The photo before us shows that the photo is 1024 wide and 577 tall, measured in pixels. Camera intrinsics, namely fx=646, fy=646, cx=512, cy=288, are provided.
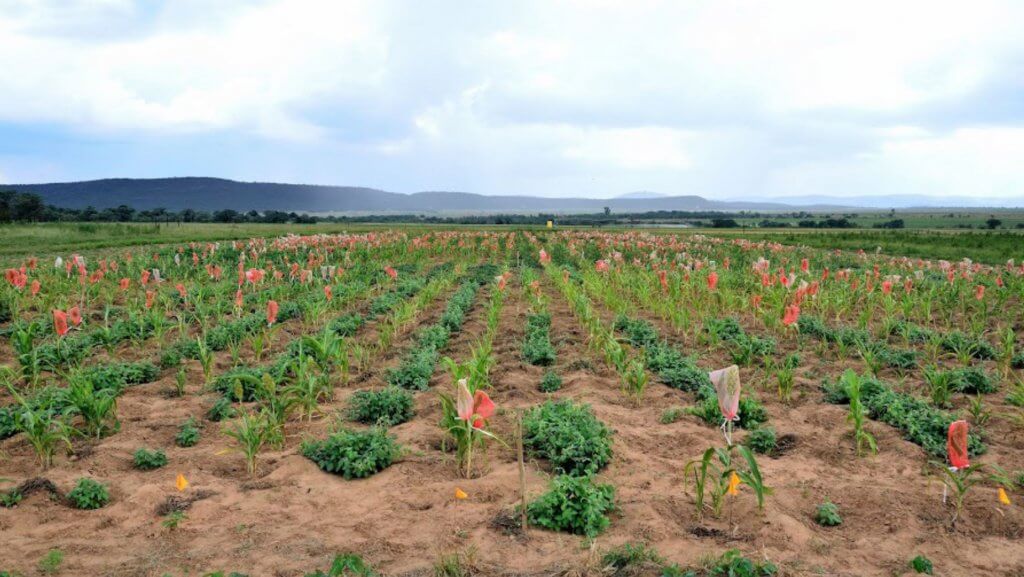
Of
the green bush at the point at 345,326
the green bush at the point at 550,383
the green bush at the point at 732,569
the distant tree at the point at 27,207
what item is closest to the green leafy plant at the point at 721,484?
the green bush at the point at 732,569

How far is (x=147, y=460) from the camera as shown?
4.66 meters

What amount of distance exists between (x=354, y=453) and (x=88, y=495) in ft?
5.41

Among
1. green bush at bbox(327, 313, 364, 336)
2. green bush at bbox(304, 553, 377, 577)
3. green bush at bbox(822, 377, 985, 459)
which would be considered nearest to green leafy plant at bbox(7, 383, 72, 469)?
green bush at bbox(304, 553, 377, 577)

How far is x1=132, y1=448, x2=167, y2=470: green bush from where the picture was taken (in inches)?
183

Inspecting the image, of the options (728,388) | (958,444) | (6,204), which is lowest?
(958,444)

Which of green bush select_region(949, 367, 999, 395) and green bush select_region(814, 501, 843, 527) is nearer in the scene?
green bush select_region(814, 501, 843, 527)

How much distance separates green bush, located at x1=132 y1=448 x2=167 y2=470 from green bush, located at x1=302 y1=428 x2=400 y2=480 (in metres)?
1.01

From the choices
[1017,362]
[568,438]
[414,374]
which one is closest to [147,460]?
[414,374]

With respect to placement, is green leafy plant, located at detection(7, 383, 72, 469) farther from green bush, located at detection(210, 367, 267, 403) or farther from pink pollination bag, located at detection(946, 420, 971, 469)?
pink pollination bag, located at detection(946, 420, 971, 469)

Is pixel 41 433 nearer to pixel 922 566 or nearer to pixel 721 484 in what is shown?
pixel 721 484

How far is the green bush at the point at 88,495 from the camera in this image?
4.07 m

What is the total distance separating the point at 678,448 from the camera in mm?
5074

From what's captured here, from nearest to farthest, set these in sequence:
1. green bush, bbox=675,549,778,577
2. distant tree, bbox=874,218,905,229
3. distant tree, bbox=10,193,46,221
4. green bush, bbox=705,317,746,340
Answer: green bush, bbox=675,549,778,577
green bush, bbox=705,317,746,340
distant tree, bbox=10,193,46,221
distant tree, bbox=874,218,905,229

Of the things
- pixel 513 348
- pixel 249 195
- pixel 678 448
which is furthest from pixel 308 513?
pixel 249 195
